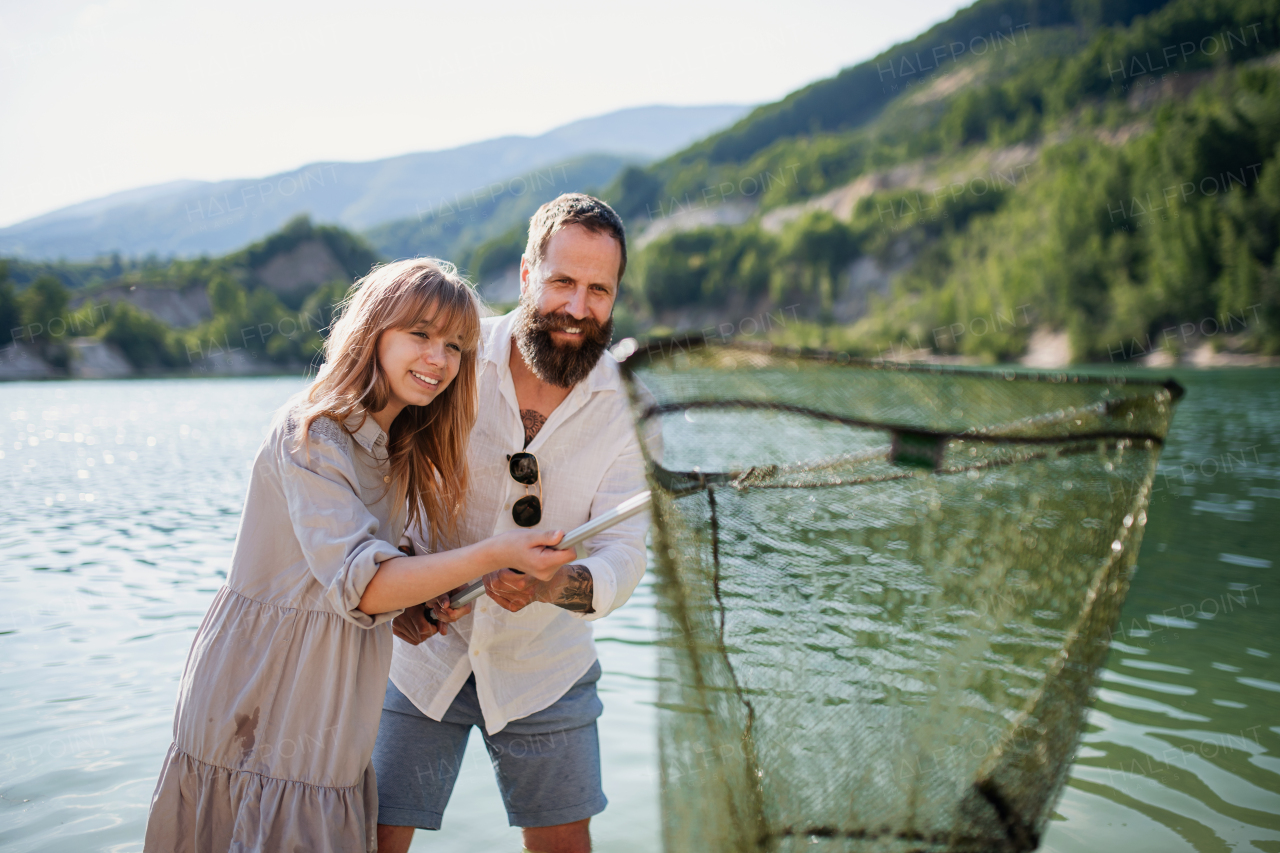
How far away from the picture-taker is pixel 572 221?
265 centimetres

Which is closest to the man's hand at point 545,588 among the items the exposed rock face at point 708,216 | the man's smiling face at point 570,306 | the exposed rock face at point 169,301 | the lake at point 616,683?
the man's smiling face at point 570,306

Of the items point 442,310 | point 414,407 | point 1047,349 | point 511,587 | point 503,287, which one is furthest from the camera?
point 503,287

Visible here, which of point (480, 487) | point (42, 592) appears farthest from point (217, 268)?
A: point (480, 487)

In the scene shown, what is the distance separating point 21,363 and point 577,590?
7841cm

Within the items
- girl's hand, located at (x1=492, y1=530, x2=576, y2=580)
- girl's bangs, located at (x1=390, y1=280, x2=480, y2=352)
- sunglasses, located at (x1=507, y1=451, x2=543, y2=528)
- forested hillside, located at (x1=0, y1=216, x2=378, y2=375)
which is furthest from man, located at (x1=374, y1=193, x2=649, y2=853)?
forested hillside, located at (x1=0, y1=216, x2=378, y2=375)

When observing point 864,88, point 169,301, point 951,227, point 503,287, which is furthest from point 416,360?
point 864,88

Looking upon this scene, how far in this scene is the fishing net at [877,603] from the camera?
2.24 meters

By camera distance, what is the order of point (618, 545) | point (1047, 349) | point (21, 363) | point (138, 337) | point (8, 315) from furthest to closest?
point (138, 337)
point (8, 315)
point (21, 363)
point (1047, 349)
point (618, 545)

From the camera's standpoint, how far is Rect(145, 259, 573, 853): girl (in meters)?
2.00

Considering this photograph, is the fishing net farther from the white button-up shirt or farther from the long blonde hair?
the long blonde hair

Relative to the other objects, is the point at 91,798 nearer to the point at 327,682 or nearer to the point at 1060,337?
the point at 327,682

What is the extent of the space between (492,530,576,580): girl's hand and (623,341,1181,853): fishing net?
0.28m

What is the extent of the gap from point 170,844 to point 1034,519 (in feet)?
8.13

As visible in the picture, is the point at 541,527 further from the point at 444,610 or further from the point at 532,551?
the point at 532,551
